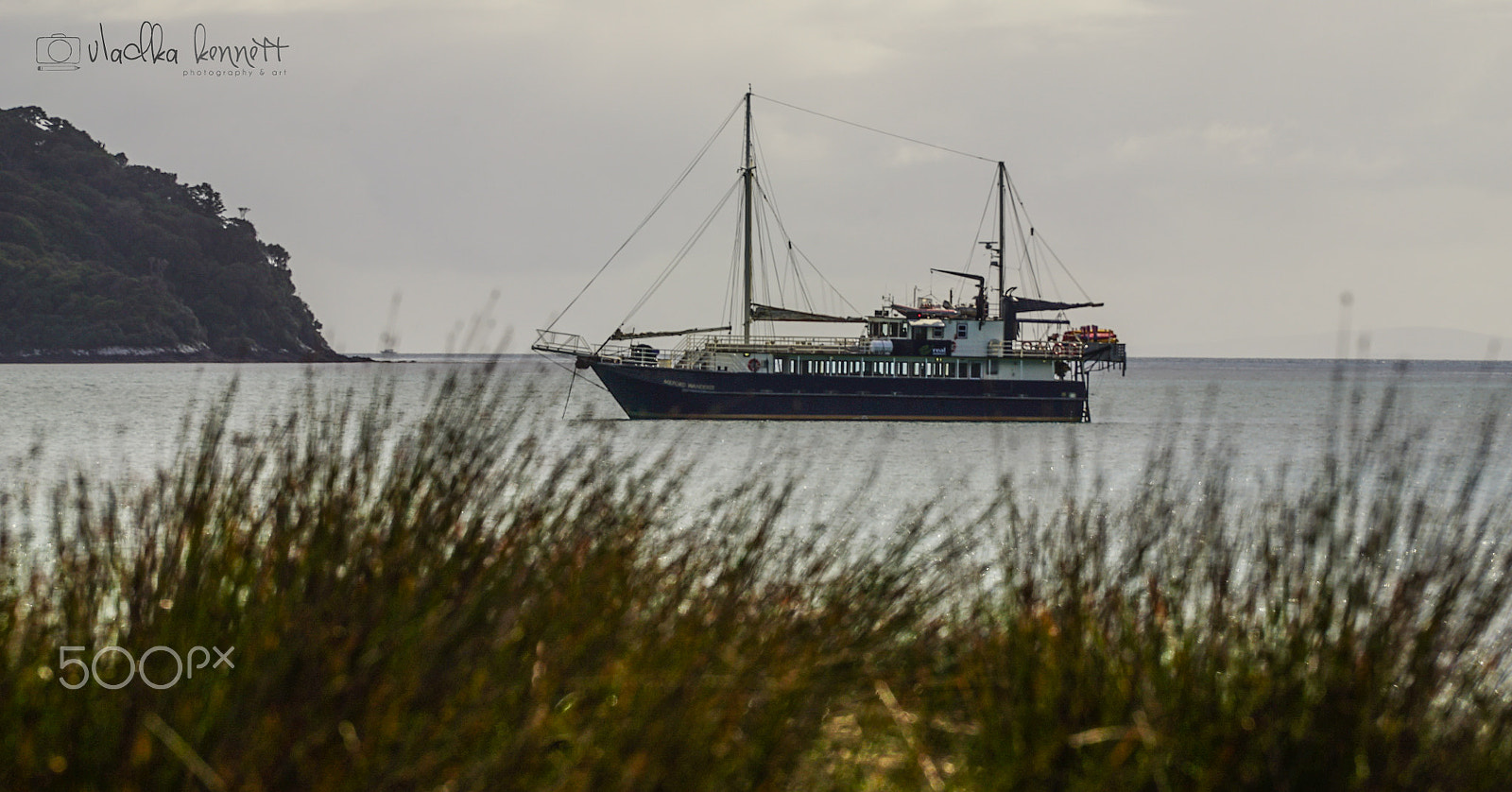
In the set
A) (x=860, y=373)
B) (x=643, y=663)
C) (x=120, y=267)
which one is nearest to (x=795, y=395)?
(x=860, y=373)

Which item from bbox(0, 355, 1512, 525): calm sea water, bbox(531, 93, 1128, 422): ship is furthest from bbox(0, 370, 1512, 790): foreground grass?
bbox(531, 93, 1128, 422): ship

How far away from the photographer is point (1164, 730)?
3926 millimetres

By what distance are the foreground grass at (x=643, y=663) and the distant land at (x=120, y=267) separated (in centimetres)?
11993

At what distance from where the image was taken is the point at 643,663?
3803mm

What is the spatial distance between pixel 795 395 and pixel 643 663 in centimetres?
4345

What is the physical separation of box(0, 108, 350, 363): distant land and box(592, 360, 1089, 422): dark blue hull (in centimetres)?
7920

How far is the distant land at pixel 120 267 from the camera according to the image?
4951 inches

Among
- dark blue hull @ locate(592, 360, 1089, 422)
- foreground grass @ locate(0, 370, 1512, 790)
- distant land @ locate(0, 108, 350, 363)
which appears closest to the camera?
foreground grass @ locate(0, 370, 1512, 790)

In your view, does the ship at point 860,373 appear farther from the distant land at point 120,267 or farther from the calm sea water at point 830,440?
the distant land at point 120,267

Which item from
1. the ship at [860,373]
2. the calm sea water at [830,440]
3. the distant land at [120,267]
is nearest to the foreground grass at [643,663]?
the calm sea water at [830,440]

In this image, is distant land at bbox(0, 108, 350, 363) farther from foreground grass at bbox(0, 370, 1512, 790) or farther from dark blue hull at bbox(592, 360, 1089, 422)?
foreground grass at bbox(0, 370, 1512, 790)

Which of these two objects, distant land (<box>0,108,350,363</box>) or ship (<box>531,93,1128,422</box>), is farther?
distant land (<box>0,108,350,363</box>)

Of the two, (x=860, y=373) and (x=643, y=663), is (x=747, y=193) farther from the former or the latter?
(x=643, y=663)

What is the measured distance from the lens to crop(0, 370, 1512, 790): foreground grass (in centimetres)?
311
